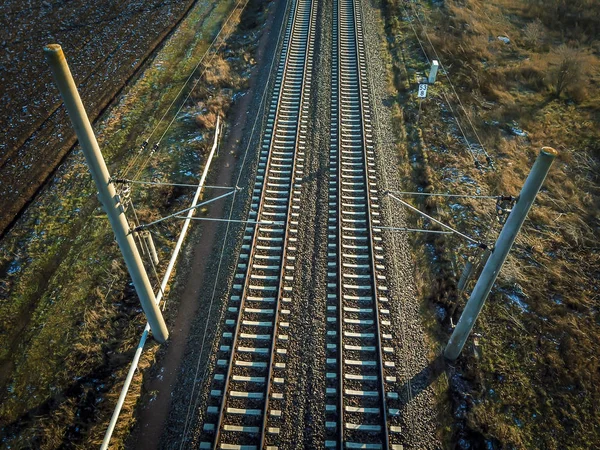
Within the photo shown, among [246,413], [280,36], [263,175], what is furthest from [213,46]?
[246,413]

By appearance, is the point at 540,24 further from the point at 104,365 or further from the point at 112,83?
the point at 104,365

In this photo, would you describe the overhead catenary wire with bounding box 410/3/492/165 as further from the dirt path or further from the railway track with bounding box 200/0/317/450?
the dirt path

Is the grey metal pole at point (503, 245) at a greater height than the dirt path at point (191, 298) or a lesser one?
greater

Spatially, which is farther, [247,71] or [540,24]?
[540,24]

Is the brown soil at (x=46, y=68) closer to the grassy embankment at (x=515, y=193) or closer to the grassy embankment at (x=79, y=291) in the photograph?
the grassy embankment at (x=79, y=291)

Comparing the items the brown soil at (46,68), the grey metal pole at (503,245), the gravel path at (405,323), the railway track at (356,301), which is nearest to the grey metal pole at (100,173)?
the railway track at (356,301)

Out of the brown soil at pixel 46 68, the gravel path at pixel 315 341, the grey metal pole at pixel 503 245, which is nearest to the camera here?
the grey metal pole at pixel 503 245
